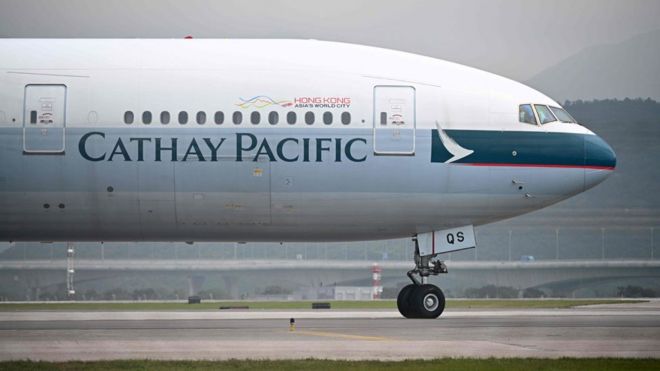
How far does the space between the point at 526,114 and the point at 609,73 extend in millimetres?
28646

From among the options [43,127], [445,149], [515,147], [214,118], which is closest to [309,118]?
[214,118]

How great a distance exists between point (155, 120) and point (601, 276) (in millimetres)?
68805

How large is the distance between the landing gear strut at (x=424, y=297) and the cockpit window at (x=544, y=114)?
4.30 m

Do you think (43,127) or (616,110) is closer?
(43,127)

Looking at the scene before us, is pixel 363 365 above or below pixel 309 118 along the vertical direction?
below

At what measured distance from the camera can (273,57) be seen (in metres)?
28.0

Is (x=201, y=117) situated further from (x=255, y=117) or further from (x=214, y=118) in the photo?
(x=255, y=117)

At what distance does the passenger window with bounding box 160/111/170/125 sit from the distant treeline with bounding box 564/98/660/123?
40.1m

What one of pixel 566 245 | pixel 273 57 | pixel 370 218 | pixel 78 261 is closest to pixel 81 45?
pixel 273 57

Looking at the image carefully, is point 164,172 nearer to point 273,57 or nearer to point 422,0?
point 273,57

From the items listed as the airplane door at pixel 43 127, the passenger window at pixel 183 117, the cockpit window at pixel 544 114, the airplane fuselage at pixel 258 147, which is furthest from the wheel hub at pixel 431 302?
the airplane door at pixel 43 127

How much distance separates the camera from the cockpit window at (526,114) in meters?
27.9

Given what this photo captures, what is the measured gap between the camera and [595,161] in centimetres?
2789

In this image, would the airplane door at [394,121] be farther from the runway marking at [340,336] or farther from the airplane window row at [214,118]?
the runway marking at [340,336]
